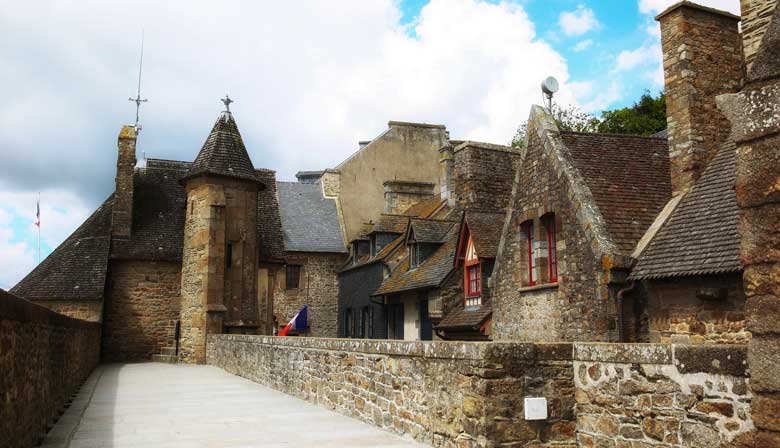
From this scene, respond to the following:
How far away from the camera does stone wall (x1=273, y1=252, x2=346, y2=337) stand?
1288 inches

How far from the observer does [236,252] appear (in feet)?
84.7

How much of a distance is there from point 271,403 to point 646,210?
7645mm

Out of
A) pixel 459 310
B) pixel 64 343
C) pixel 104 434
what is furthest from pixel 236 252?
pixel 104 434

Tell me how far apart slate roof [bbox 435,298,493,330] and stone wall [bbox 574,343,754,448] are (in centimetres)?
1101

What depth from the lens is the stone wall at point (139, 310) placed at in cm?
2644

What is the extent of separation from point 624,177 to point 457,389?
29.0 ft

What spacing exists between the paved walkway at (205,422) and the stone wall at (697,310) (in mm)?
5154

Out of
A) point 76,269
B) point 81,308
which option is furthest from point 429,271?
point 76,269

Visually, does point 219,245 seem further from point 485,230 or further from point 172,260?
point 485,230

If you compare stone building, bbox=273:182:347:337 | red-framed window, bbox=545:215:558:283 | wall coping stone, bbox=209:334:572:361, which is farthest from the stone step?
wall coping stone, bbox=209:334:572:361

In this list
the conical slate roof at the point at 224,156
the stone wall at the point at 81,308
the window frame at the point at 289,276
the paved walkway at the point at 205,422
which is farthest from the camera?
the window frame at the point at 289,276

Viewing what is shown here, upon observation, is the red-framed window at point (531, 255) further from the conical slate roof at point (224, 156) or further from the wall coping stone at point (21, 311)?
the conical slate roof at point (224, 156)

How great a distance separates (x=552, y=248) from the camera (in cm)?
1348

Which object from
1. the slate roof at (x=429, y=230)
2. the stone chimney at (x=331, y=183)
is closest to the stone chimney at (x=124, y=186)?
the stone chimney at (x=331, y=183)
